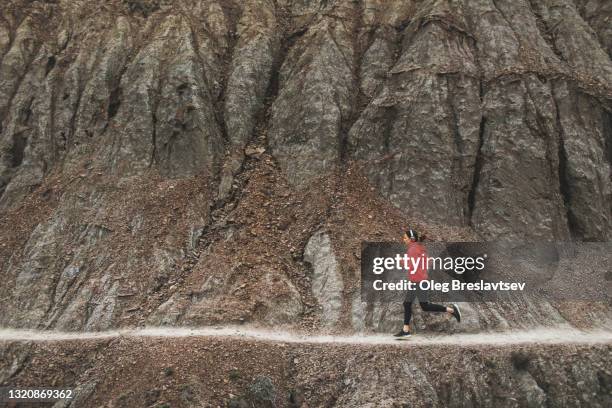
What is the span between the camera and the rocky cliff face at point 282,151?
59.7ft

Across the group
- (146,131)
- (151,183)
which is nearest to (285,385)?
(151,183)

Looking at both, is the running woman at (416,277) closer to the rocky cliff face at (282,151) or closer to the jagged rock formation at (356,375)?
the jagged rock formation at (356,375)

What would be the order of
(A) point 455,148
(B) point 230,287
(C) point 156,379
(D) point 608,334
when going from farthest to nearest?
(A) point 455,148, (B) point 230,287, (D) point 608,334, (C) point 156,379

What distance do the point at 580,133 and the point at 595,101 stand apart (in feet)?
6.37

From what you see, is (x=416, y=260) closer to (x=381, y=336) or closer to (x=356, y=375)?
(x=381, y=336)

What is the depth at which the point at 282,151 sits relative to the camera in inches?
893

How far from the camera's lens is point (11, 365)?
16188 mm

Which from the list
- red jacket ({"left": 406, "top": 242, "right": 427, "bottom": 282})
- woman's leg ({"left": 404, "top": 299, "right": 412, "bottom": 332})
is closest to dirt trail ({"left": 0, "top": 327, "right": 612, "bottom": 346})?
woman's leg ({"left": 404, "top": 299, "right": 412, "bottom": 332})

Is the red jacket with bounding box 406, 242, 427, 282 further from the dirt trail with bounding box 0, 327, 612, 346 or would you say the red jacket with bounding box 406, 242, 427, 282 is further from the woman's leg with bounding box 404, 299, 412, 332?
the dirt trail with bounding box 0, 327, 612, 346

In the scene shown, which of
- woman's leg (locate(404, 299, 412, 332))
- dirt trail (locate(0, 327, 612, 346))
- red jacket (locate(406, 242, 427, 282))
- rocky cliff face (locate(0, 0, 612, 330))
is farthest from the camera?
rocky cliff face (locate(0, 0, 612, 330))

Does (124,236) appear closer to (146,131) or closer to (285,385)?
(146,131)

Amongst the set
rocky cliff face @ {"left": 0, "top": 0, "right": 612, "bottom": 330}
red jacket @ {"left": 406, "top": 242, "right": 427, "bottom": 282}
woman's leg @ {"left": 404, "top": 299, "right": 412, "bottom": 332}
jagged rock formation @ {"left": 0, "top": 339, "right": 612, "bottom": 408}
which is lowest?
jagged rock formation @ {"left": 0, "top": 339, "right": 612, "bottom": 408}

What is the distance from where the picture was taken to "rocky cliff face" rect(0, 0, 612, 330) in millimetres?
18203

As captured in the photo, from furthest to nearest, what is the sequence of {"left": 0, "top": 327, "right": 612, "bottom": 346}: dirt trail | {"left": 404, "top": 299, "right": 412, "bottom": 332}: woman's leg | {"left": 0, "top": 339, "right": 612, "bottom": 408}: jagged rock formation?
{"left": 0, "top": 327, "right": 612, "bottom": 346}: dirt trail → {"left": 404, "top": 299, "right": 412, "bottom": 332}: woman's leg → {"left": 0, "top": 339, "right": 612, "bottom": 408}: jagged rock formation
